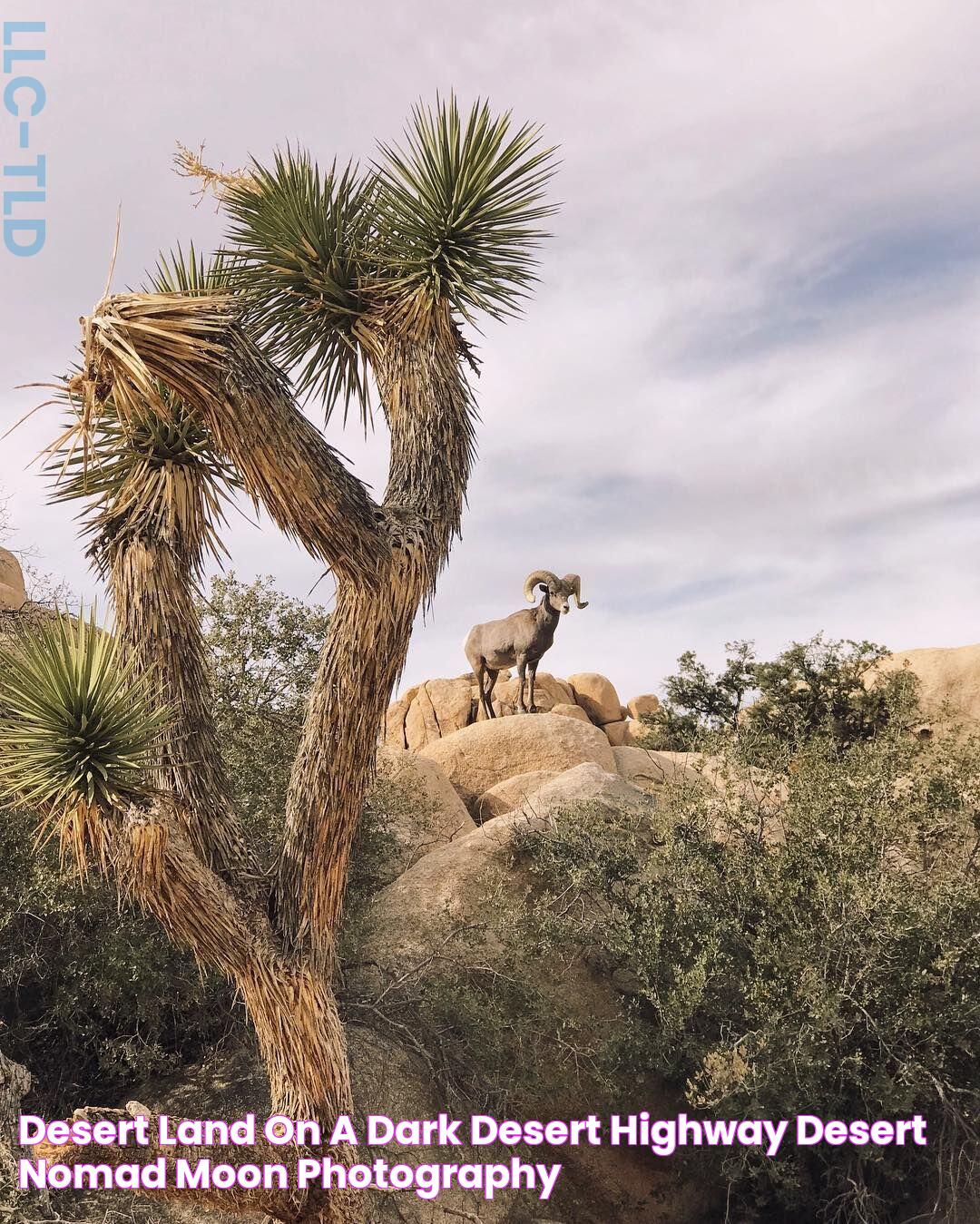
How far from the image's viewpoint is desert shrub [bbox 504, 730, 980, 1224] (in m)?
9.39

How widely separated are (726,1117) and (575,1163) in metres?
1.70

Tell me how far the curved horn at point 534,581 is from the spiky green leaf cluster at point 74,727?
1663 cm

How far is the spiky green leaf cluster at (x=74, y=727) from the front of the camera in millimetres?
6270

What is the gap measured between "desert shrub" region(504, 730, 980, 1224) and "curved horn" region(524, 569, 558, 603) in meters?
11.6

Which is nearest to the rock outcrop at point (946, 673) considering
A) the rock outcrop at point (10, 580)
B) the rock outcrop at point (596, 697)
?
the rock outcrop at point (596, 697)

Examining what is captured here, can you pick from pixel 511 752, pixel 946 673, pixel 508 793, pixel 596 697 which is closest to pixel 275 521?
pixel 508 793

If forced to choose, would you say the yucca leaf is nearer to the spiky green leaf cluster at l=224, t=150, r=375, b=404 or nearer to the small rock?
the spiky green leaf cluster at l=224, t=150, r=375, b=404

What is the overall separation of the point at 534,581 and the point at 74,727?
17.2 metres

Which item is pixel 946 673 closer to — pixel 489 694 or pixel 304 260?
pixel 489 694

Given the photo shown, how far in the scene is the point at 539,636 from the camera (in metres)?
23.0

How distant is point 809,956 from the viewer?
962 centimetres

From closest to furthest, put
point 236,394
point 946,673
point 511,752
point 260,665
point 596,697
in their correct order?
1. point 236,394
2. point 260,665
3. point 511,752
4. point 946,673
5. point 596,697

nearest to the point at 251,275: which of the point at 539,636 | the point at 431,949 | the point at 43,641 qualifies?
the point at 43,641

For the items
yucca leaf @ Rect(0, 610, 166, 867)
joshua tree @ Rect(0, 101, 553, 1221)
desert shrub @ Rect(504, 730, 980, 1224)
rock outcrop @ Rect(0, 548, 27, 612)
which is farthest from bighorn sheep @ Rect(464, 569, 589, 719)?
yucca leaf @ Rect(0, 610, 166, 867)
